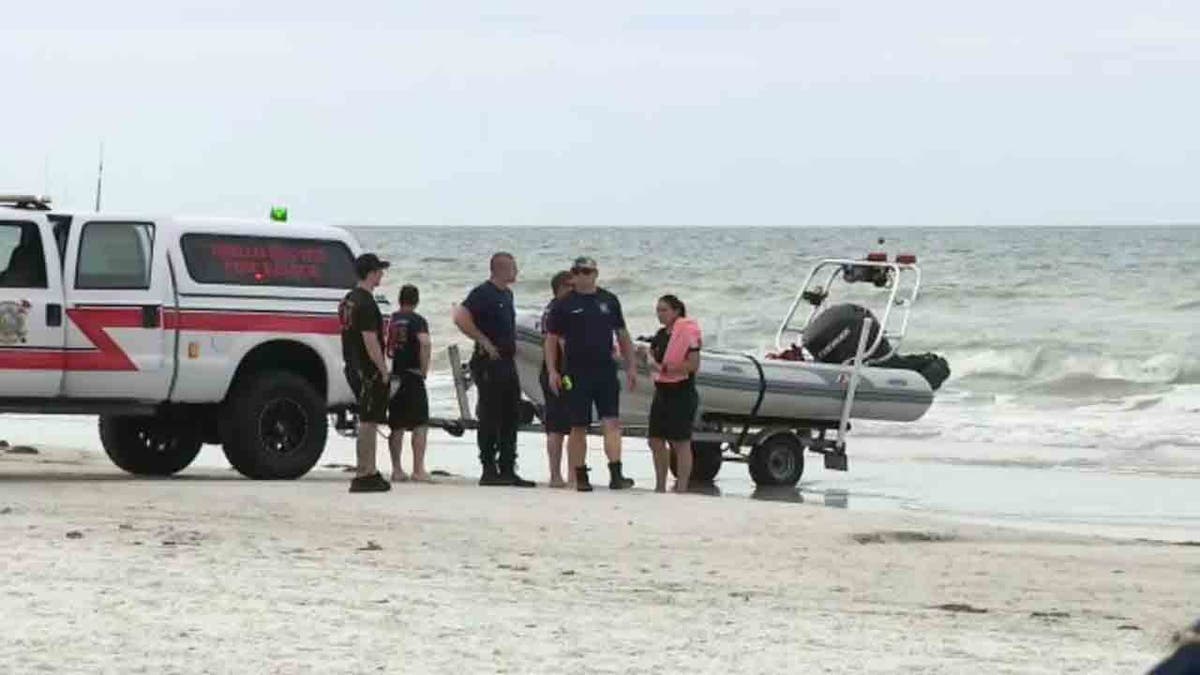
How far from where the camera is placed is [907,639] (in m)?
8.96

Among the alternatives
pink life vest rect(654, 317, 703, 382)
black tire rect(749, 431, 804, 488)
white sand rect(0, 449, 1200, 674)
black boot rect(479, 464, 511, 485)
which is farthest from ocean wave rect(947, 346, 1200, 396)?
white sand rect(0, 449, 1200, 674)

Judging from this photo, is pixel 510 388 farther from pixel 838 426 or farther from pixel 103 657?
pixel 103 657

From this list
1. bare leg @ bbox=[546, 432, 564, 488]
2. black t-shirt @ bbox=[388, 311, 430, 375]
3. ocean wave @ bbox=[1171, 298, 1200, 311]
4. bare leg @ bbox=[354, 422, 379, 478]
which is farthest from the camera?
ocean wave @ bbox=[1171, 298, 1200, 311]

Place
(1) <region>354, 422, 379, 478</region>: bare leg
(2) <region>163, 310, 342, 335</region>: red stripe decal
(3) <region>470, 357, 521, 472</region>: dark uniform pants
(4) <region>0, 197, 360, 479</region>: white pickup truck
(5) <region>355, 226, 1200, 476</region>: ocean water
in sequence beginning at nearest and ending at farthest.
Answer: (1) <region>354, 422, 379, 478</region>: bare leg → (4) <region>0, 197, 360, 479</region>: white pickup truck → (2) <region>163, 310, 342, 335</region>: red stripe decal → (3) <region>470, 357, 521, 472</region>: dark uniform pants → (5) <region>355, 226, 1200, 476</region>: ocean water

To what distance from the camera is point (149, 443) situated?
16.5 m

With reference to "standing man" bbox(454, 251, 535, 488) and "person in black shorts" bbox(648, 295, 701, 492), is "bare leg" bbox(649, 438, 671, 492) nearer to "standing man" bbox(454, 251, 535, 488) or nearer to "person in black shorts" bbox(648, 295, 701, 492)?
"person in black shorts" bbox(648, 295, 701, 492)

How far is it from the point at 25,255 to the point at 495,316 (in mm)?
→ 2933

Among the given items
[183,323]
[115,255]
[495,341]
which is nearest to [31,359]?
[115,255]

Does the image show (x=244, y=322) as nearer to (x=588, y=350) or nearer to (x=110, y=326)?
(x=110, y=326)

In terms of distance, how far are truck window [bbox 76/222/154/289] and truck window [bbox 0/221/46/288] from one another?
239mm

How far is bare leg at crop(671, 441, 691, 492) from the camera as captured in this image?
647 inches

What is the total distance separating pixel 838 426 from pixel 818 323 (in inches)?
35.9

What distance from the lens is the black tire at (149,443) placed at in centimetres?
1641

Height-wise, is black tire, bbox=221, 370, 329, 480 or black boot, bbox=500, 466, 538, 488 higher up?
black tire, bbox=221, 370, 329, 480
